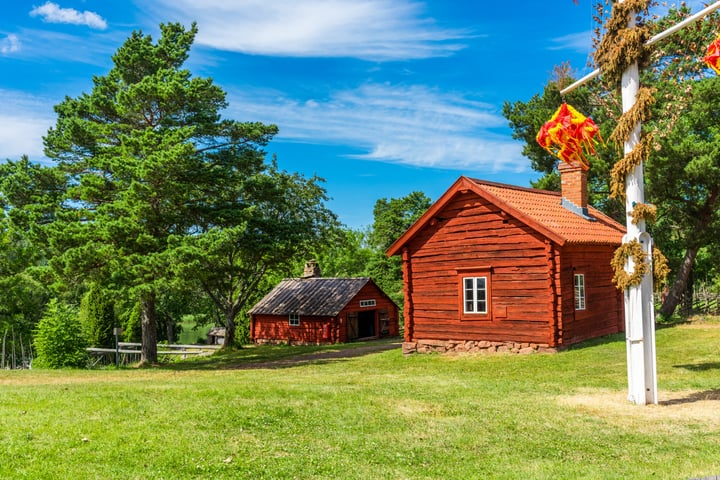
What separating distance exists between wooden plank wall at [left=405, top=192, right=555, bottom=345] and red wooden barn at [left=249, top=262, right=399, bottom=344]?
1498cm

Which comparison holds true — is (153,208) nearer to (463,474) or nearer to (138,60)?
(138,60)

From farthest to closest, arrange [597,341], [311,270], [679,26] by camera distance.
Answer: [311,270] < [597,341] < [679,26]

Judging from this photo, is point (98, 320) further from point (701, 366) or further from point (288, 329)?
point (701, 366)

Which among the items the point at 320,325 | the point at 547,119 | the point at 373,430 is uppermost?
the point at 547,119

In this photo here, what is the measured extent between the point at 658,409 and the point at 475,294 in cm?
1098

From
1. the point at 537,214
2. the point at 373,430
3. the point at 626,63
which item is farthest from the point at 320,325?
the point at 626,63

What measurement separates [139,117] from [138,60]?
2658 millimetres

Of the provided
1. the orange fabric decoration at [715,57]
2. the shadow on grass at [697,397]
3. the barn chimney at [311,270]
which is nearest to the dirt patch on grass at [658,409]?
the shadow on grass at [697,397]

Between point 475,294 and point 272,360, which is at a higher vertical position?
point 475,294

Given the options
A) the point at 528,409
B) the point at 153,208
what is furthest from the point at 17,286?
the point at 528,409

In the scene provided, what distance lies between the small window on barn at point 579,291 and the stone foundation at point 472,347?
2522mm

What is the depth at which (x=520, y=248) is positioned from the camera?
2080 centimetres

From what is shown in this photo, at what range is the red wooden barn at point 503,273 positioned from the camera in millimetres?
20328

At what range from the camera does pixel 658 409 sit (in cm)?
1082
